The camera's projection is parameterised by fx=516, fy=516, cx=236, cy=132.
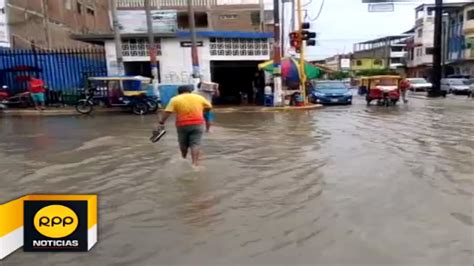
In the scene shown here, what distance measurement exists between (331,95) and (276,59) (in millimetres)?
5580

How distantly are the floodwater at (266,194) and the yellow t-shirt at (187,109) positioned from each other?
2.70ft

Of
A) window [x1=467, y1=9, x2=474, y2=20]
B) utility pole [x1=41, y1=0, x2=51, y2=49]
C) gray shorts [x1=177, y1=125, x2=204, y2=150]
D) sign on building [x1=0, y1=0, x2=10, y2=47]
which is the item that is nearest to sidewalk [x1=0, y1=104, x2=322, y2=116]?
sign on building [x1=0, y1=0, x2=10, y2=47]

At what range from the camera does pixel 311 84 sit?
3022 cm

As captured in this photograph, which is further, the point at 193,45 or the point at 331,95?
the point at 331,95

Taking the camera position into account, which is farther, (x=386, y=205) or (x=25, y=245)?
(x=386, y=205)

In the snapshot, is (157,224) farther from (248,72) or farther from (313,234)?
(248,72)

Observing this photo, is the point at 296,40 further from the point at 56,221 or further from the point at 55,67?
the point at 56,221

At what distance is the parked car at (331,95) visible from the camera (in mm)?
27359

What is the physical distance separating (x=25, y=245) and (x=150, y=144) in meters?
8.44

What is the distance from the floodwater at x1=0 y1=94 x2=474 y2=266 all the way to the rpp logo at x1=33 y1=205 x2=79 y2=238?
769mm

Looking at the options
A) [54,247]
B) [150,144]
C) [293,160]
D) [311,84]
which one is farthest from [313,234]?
[311,84]

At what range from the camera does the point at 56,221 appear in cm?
330

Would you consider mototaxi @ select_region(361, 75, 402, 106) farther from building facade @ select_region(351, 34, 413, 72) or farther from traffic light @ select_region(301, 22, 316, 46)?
building facade @ select_region(351, 34, 413, 72)

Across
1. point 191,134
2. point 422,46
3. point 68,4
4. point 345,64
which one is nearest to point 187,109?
point 191,134
